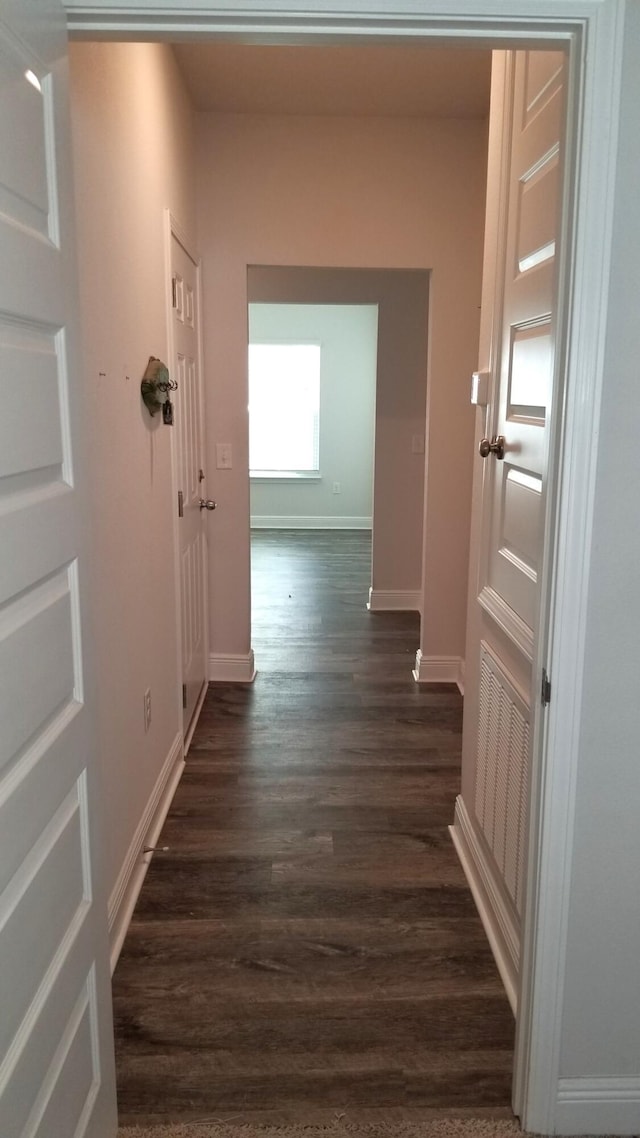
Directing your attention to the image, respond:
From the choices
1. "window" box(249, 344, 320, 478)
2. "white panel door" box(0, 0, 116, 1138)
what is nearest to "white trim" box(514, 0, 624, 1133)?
"white panel door" box(0, 0, 116, 1138)

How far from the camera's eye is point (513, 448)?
2025 mm

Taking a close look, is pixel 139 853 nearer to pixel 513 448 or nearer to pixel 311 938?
pixel 311 938

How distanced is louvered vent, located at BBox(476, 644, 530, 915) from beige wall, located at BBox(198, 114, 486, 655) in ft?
6.72

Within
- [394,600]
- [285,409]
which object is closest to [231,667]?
[394,600]

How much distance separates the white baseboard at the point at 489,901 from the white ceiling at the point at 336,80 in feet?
8.56

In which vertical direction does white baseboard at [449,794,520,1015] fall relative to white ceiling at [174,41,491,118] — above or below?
below

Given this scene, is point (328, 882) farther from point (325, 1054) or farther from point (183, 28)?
point (183, 28)

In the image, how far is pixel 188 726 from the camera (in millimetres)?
3492

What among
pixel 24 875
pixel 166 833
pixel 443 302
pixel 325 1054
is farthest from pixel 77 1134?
pixel 443 302

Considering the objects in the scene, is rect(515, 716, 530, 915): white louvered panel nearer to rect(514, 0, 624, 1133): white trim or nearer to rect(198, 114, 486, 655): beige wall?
rect(514, 0, 624, 1133): white trim

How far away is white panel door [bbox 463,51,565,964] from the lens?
70.8 inches

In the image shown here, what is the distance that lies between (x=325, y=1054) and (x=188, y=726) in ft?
5.90

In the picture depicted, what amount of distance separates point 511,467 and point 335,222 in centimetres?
227

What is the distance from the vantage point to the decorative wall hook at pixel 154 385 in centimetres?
252
